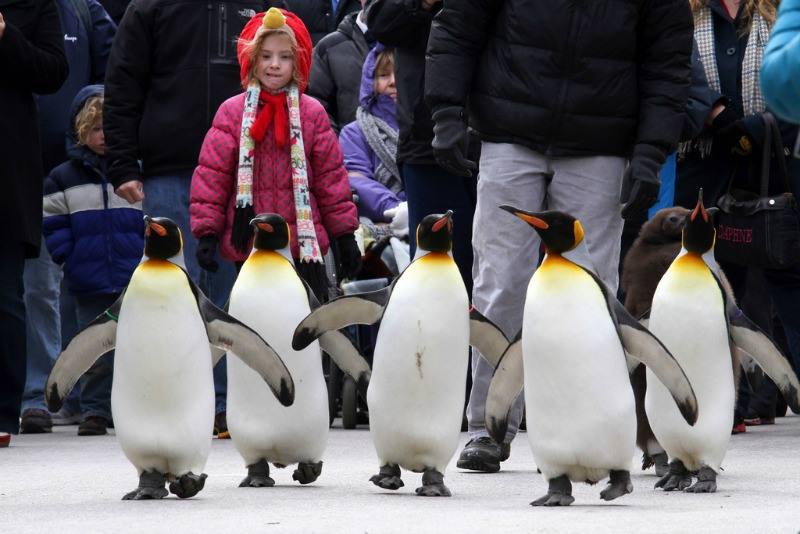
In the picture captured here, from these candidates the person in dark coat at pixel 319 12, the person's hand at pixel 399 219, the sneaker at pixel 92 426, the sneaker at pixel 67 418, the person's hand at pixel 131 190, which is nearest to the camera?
the person's hand at pixel 131 190

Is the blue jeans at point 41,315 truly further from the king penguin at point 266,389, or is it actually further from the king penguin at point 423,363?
the king penguin at point 423,363

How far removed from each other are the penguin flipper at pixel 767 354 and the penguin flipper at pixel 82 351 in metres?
1.90

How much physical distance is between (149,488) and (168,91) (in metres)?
3.22

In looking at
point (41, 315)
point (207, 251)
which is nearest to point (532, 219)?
point (207, 251)

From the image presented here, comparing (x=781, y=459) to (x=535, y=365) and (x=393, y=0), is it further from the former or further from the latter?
(x=393, y=0)

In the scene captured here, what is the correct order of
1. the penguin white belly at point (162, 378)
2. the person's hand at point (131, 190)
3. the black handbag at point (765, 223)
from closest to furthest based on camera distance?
Answer: the penguin white belly at point (162, 378) → the black handbag at point (765, 223) → the person's hand at point (131, 190)

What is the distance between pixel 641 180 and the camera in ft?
19.0

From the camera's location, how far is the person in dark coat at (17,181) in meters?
7.09

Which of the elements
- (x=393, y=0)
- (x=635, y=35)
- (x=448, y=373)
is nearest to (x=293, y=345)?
(x=448, y=373)

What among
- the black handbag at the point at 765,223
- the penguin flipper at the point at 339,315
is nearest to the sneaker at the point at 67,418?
the black handbag at the point at 765,223

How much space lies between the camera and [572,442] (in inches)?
182

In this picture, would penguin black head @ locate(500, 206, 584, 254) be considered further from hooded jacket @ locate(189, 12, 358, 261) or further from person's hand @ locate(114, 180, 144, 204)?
person's hand @ locate(114, 180, 144, 204)

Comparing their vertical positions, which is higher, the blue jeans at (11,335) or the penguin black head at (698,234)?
the penguin black head at (698,234)

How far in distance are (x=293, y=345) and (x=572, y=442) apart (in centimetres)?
94
